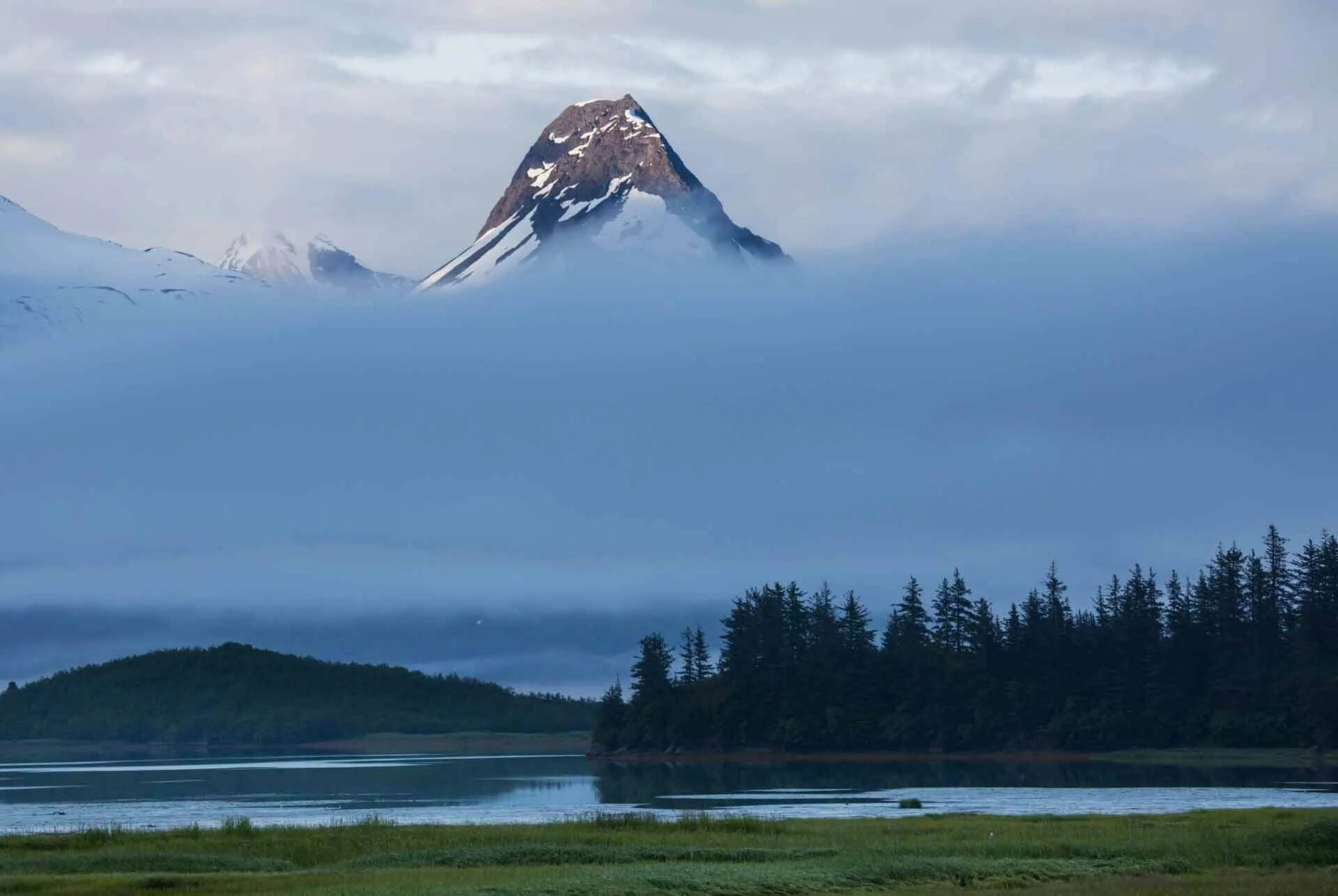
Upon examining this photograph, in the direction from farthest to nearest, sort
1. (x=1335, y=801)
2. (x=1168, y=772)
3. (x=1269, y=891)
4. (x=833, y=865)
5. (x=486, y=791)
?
(x=1168, y=772), (x=486, y=791), (x=1335, y=801), (x=833, y=865), (x=1269, y=891)

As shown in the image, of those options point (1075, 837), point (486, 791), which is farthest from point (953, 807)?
point (486, 791)

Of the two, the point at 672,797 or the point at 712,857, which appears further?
the point at 672,797

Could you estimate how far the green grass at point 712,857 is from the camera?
241 ft

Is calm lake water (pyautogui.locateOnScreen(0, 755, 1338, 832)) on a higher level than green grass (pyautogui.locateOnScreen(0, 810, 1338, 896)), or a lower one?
higher

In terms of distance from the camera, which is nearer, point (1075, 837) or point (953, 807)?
point (1075, 837)

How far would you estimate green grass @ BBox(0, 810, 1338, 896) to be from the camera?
73.3 m

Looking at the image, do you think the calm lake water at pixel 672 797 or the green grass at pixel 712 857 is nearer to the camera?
the green grass at pixel 712 857

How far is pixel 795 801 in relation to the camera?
142 m

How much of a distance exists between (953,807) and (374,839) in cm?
4531

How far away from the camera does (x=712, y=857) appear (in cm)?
8650

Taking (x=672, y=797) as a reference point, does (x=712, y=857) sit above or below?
below

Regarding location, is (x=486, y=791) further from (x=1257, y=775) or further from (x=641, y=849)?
(x=641, y=849)

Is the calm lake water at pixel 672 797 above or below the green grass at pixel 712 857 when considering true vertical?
above

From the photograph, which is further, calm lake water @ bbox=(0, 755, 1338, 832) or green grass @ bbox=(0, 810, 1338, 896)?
calm lake water @ bbox=(0, 755, 1338, 832)
